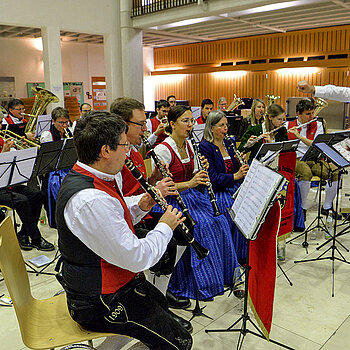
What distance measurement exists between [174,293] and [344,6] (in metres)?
8.76

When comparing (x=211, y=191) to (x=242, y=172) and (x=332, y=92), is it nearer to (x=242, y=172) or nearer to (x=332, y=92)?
(x=242, y=172)

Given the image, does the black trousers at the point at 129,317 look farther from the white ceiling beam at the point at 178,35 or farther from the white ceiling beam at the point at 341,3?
the white ceiling beam at the point at 178,35

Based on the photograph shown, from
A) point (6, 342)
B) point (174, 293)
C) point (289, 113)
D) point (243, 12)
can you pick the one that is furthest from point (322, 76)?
point (6, 342)

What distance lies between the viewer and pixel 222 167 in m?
3.62

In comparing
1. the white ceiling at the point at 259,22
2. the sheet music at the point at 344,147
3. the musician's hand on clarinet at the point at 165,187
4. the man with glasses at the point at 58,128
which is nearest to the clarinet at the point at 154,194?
the musician's hand on clarinet at the point at 165,187

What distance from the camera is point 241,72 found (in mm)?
14219

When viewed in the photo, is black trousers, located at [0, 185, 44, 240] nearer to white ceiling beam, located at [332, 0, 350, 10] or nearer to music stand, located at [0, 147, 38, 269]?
music stand, located at [0, 147, 38, 269]

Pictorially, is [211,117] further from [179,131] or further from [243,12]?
[243,12]

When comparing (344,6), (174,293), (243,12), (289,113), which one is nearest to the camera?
(174,293)

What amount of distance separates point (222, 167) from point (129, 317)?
2146 millimetres

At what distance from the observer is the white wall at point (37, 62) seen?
13.4 meters

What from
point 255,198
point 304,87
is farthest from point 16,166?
point 304,87

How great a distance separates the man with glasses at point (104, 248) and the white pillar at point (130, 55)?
31.8 ft

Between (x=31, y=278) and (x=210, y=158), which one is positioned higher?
(x=210, y=158)
